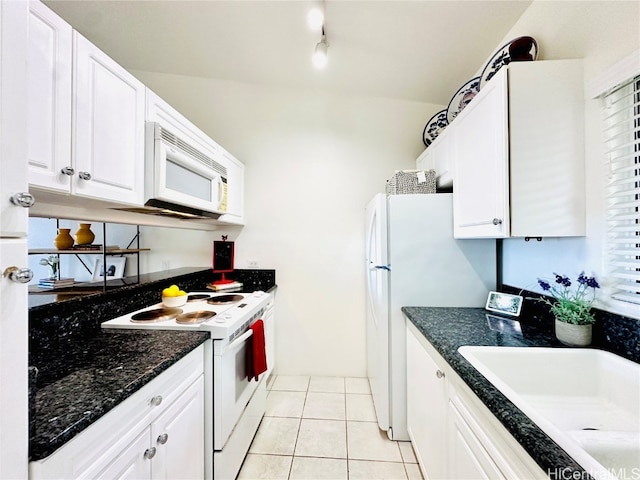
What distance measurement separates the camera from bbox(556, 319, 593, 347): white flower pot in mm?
1146

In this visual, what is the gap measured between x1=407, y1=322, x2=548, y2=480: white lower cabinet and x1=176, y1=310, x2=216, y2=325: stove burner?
1182mm

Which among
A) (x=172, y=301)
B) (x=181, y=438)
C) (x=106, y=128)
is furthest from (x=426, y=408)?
(x=106, y=128)

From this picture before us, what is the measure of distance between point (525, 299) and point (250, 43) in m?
2.59

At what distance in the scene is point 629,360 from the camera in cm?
101

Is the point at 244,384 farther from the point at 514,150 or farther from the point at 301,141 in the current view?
the point at 301,141

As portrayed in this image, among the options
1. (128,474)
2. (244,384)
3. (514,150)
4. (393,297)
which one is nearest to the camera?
(128,474)

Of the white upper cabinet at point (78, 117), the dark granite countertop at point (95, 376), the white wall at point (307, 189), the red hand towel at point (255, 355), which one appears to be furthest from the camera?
the white wall at point (307, 189)

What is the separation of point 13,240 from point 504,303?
6.83ft

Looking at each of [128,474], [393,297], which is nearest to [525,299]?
[393,297]

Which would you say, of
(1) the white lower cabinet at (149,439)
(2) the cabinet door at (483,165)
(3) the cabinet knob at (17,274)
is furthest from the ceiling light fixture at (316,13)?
(1) the white lower cabinet at (149,439)

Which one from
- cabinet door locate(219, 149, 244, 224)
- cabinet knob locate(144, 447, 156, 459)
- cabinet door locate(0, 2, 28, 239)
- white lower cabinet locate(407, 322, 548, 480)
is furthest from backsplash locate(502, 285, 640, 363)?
cabinet door locate(219, 149, 244, 224)

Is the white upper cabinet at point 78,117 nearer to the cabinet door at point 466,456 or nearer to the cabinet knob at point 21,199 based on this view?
the cabinet knob at point 21,199

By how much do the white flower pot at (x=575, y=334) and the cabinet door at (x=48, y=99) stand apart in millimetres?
2061

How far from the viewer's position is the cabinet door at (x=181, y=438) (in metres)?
1.02
